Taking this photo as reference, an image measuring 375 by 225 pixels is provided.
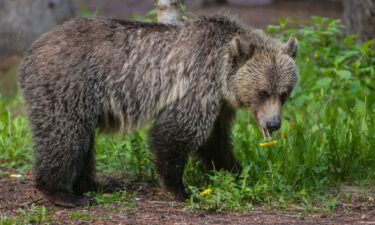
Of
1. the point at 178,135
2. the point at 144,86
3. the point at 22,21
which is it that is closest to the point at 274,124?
the point at 178,135

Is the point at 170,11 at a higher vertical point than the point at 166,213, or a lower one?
higher

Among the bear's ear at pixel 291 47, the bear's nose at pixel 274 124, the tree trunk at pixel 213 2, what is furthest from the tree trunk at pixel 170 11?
the tree trunk at pixel 213 2

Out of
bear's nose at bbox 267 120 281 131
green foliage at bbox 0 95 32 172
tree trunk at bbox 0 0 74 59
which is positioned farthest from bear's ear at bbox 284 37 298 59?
tree trunk at bbox 0 0 74 59

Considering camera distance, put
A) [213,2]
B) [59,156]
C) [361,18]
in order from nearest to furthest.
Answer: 1. [59,156]
2. [361,18]
3. [213,2]

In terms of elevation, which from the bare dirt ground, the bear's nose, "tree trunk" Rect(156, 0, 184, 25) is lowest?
the bare dirt ground

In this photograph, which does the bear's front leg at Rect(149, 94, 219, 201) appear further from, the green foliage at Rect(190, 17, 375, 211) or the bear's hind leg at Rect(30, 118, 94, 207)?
the bear's hind leg at Rect(30, 118, 94, 207)

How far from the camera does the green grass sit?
602cm

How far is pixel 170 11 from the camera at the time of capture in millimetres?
7422

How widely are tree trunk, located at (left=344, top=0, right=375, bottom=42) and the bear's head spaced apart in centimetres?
338

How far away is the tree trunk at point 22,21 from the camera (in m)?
11.8

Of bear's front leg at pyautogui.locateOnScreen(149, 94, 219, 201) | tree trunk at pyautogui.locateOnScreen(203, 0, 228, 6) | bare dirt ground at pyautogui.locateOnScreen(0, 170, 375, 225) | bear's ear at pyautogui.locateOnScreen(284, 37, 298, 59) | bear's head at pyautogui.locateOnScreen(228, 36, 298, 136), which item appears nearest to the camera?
bare dirt ground at pyautogui.locateOnScreen(0, 170, 375, 225)

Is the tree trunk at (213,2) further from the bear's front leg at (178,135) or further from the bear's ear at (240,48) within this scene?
the bear's front leg at (178,135)

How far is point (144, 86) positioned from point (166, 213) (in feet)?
3.53

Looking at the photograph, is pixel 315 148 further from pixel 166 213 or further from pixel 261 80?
pixel 166 213
